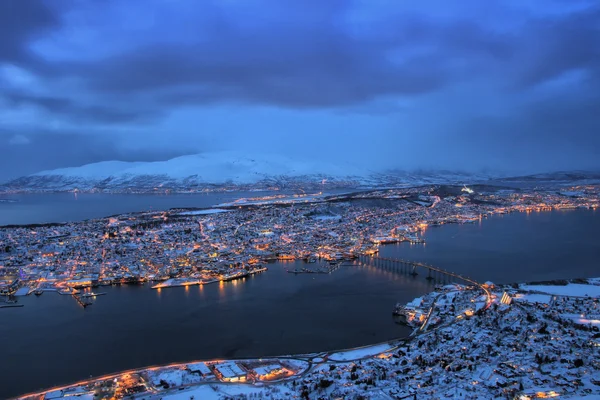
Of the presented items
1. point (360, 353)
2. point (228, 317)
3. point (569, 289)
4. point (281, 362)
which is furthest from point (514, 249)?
point (281, 362)

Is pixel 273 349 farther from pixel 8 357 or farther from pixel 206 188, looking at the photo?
pixel 206 188

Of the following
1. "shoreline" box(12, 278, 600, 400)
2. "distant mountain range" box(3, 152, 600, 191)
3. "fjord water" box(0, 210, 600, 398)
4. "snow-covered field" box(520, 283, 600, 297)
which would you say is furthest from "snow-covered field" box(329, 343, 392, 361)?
"distant mountain range" box(3, 152, 600, 191)

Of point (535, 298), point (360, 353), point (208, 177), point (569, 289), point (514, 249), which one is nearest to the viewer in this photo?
point (360, 353)

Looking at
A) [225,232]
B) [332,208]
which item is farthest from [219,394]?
[332,208]

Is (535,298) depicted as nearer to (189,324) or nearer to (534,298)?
(534,298)

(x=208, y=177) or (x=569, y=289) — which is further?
(x=208, y=177)

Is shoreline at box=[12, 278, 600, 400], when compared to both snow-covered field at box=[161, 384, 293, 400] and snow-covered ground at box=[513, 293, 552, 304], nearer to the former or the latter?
snow-covered field at box=[161, 384, 293, 400]
